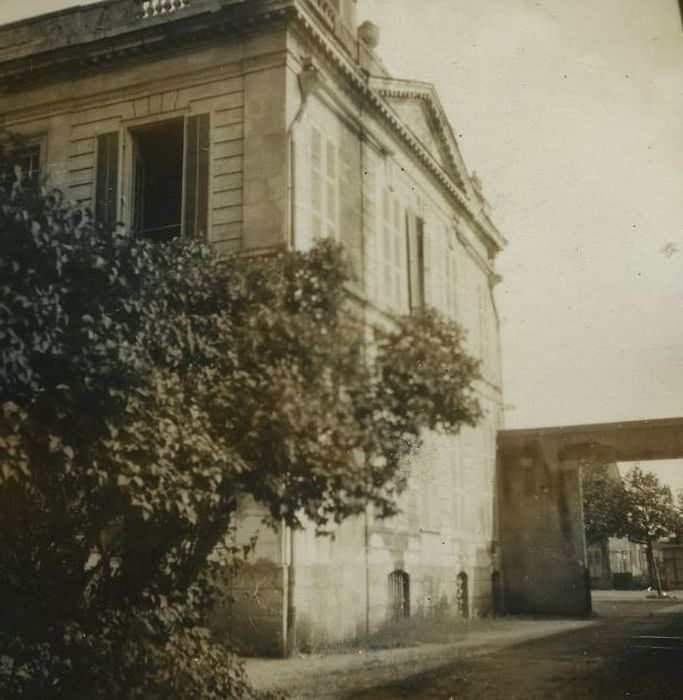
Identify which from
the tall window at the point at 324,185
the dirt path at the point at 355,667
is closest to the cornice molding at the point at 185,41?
the tall window at the point at 324,185

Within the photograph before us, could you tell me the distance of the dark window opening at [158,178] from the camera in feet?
40.4

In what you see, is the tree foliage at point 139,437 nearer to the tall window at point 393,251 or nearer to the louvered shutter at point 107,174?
the louvered shutter at point 107,174

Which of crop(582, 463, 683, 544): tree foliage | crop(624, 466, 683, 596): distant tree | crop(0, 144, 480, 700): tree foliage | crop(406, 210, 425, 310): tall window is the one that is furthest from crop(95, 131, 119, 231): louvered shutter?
crop(624, 466, 683, 596): distant tree

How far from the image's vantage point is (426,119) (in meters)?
15.2

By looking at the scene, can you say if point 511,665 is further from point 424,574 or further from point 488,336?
point 488,336

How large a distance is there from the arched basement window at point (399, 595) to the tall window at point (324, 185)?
5.63 meters

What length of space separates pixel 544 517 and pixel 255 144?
40.0ft

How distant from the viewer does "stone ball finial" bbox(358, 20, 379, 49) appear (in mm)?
10422

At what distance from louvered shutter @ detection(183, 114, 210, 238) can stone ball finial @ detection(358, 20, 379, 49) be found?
2.46 metres

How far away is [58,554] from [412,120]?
10991mm

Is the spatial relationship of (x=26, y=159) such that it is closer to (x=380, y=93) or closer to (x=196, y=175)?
(x=196, y=175)

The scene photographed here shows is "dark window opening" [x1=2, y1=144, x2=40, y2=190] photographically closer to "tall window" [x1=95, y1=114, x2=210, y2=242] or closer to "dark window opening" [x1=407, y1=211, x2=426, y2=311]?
"tall window" [x1=95, y1=114, x2=210, y2=242]

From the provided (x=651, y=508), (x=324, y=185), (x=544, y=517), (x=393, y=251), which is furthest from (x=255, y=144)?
(x=651, y=508)

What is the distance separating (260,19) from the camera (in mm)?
11742
